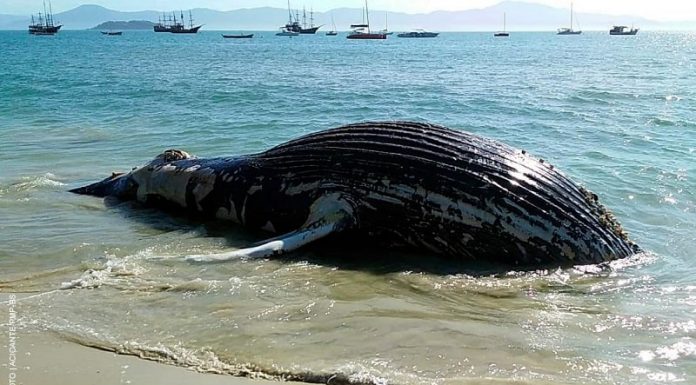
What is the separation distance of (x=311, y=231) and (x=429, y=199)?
3.93 feet

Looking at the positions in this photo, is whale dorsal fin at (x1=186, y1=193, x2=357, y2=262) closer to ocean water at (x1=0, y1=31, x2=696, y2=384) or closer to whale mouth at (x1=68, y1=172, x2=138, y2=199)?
ocean water at (x1=0, y1=31, x2=696, y2=384)

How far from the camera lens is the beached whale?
6938 millimetres

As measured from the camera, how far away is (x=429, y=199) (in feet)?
23.4

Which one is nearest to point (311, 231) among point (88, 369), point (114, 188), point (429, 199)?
point (429, 199)

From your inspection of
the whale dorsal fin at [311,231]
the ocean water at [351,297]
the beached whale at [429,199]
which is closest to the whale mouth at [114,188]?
the ocean water at [351,297]

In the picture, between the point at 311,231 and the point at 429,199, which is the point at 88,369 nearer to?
the point at 311,231

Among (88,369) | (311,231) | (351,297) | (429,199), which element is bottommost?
(351,297)

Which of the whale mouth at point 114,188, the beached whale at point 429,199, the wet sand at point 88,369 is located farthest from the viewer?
the whale mouth at point 114,188

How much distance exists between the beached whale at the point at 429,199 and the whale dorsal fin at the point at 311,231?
0.03 ft

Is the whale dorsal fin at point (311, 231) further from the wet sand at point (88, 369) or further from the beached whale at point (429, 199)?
the wet sand at point (88, 369)

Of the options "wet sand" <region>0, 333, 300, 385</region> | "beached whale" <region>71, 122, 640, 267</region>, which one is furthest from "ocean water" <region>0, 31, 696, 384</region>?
"beached whale" <region>71, 122, 640, 267</region>

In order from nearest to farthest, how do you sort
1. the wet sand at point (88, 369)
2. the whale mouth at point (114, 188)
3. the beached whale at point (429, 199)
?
the wet sand at point (88, 369) → the beached whale at point (429, 199) → the whale mouth at point (114, 188)

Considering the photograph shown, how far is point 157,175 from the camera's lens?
9.45 metres

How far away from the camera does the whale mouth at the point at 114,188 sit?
32.0 ft
